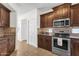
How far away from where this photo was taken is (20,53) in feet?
8.18

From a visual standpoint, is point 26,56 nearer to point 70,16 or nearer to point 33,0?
point 33,0

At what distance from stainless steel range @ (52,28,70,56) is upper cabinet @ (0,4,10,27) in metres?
0.96

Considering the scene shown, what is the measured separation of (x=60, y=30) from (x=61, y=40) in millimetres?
219

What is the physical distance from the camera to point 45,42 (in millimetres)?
2812

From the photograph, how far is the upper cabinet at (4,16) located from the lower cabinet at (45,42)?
72 centimetres

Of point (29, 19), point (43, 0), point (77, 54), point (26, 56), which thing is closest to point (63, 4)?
point (43, 0)

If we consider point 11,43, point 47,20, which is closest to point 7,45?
point 11,43

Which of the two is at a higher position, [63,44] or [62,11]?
[62,11]

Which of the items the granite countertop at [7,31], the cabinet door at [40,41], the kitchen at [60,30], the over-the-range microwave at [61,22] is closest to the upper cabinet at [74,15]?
the kitchen at [60,30]

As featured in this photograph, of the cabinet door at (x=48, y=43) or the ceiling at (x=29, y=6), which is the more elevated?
the ceiling at (x=29, y=6)

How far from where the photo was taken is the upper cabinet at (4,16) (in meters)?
2.44

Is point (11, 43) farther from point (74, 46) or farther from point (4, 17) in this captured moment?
point (74, 46)

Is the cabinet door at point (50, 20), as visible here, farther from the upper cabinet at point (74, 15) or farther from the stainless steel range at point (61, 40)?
the upper cabinet at point (74, 15)

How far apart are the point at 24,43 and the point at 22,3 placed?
783 millimetres
